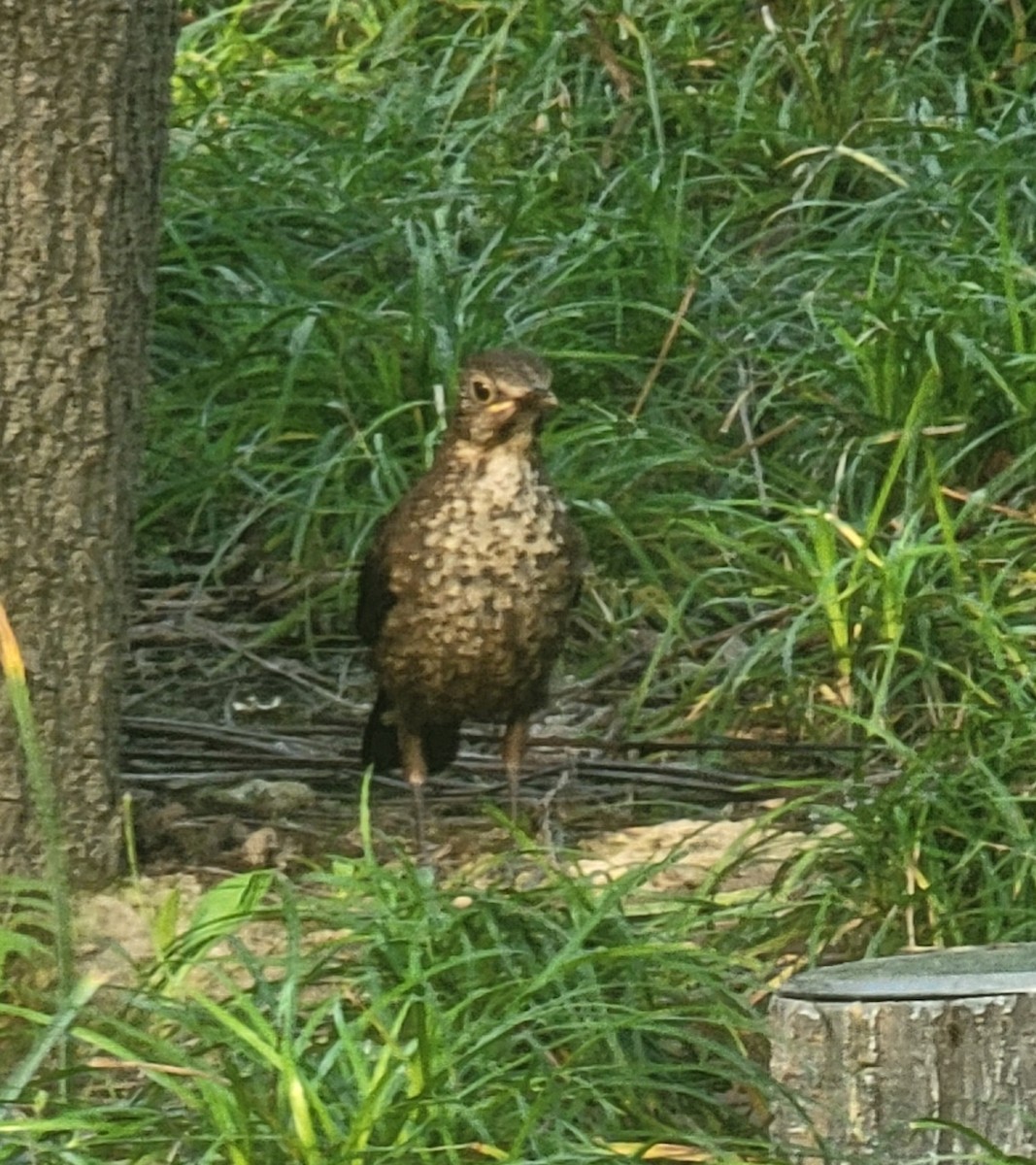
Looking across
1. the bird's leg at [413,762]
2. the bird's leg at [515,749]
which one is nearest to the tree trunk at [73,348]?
the bird's leg at [413,762]

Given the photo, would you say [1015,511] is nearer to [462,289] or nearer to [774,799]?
[774,799]

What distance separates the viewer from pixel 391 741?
18.2 ft

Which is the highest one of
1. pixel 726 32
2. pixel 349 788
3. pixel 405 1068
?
pixel 726 32

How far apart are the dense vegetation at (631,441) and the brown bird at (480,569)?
0.62 metres

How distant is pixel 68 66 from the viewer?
4.36 metres

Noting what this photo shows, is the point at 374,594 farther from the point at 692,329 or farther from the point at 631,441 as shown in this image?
the point at 692,329

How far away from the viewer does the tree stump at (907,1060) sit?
3.60 m

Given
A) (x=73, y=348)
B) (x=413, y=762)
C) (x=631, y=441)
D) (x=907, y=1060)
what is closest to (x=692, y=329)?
(x=631, y=441)

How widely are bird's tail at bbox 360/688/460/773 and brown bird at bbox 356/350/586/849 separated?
0.40 feet

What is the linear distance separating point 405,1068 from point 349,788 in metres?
2.16

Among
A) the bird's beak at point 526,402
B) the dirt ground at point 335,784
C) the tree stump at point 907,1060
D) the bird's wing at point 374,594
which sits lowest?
the dirt ground at point 335,784

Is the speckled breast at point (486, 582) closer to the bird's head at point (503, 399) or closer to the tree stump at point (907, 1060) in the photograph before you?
the bird's head at point (503, 399)

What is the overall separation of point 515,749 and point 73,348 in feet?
4.50

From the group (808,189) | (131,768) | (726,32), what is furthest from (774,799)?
(726,32)
